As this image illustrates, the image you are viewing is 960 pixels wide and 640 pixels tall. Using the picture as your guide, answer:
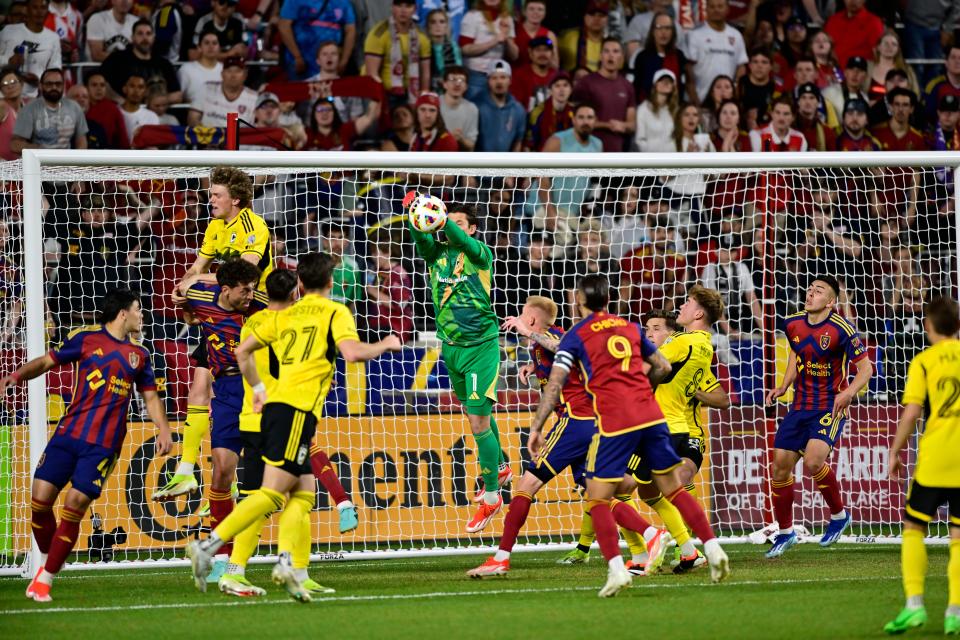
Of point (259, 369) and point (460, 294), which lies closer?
point (259, 369)

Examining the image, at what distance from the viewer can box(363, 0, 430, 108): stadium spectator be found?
16891 millimetres

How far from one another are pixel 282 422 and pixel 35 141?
7784 mm

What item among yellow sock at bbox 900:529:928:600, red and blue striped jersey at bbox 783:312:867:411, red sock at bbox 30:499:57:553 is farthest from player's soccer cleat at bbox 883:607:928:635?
red sock at bbox 30:499:57:553

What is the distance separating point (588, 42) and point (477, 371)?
8323 mm

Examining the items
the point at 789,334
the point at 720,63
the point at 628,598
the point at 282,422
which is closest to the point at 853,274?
the point at 789,334

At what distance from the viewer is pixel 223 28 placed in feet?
53.9

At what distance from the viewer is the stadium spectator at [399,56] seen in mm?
16891

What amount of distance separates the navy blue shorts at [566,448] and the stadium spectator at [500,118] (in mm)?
7550

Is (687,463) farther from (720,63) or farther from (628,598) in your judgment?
(720,63)

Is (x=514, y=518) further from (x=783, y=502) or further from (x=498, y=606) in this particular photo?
(x=783, y=502)

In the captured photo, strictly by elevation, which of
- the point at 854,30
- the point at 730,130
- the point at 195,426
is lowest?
the point at 195,426

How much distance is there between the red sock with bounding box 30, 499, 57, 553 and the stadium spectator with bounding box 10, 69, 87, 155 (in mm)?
6323

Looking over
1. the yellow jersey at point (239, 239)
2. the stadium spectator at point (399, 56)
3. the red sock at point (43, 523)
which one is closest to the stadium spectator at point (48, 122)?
the stadium spectator at point (399, 56)

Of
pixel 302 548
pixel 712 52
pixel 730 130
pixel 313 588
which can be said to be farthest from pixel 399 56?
pixel 302 548
